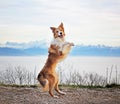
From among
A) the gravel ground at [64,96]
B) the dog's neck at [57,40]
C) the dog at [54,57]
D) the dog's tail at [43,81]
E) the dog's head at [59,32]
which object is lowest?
the gravel ground at [64,96]

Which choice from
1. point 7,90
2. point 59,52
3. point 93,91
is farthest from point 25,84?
point 59,52

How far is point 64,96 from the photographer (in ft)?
12.8

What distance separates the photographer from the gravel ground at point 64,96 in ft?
12.1

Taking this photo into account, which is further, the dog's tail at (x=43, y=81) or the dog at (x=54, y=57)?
the dog's tail at (x=43, y=81)

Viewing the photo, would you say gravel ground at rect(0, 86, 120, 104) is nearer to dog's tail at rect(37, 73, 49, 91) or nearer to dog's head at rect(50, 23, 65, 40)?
dog's tail at rect(37, 73, 49, 91)

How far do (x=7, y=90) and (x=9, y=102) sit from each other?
0.62 m

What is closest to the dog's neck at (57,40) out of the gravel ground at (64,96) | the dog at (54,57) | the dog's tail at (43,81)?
the dog at (54,57)

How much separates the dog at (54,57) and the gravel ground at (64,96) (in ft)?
0.54

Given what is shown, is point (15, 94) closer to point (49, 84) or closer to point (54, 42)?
point (49, 84)

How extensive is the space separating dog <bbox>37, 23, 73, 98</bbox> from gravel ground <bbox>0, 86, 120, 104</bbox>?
0.16 meters

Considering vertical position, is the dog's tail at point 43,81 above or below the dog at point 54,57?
below

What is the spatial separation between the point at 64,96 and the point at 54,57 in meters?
0.50

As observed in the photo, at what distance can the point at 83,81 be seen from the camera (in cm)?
496

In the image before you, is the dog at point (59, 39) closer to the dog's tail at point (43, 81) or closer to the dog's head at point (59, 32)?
the dog's head at point (59, 32)
